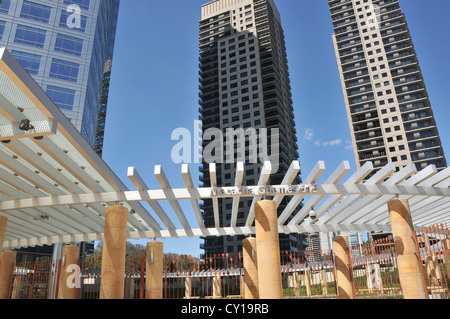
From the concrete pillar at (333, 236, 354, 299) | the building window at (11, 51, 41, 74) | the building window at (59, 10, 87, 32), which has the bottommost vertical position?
the concrete pillar at (333, 236, 354, 299)

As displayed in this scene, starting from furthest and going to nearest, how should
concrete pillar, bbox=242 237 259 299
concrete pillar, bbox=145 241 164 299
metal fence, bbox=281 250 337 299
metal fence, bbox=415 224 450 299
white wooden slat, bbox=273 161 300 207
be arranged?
concrete pillar, bbox=242 237 259 299 < concrete pillar, bbox=145 241 164 299 < metal fence, bbox=281 250 337 299 < white wooden slat, bbox=273 161 300 207 < metal fence, bbox=415 224 450 299

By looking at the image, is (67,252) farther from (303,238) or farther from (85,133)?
(303,238)

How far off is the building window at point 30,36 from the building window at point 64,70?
2.84 meters

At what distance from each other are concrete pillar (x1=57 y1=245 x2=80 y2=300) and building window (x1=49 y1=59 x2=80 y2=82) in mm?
34621

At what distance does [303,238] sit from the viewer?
89.8 meters

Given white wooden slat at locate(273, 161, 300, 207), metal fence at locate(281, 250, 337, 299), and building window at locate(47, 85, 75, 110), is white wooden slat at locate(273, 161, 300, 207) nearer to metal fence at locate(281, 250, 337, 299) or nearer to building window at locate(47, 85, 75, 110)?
metal fence at locate(281, 250, 337, 299)

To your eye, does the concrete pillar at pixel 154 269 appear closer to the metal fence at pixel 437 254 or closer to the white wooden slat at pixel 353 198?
the white wooden slat at pixel 353 198

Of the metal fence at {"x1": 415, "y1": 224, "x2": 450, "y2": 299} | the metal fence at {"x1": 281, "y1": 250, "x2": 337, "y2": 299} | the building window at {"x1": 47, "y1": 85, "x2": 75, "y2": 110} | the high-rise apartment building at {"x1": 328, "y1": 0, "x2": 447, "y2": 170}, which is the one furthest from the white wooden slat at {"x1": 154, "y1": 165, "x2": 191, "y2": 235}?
the high-rise apartment building at {"x1": 328, "y1": 0, "x2": 447, "y2": 170}

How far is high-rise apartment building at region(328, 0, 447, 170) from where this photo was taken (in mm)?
77750

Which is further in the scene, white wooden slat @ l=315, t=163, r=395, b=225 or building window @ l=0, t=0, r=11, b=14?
building window @ l=0, t=0, r=11, b=14

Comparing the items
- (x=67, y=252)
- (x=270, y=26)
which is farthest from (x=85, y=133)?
(x=270, y=26)

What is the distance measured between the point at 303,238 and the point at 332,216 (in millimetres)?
76398

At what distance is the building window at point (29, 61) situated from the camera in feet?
142
